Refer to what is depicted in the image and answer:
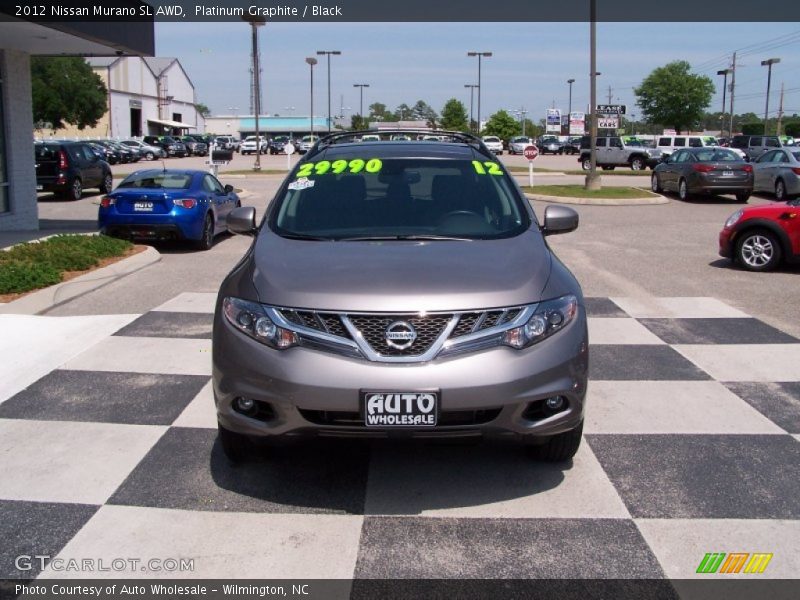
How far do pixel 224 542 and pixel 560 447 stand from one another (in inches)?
73.4

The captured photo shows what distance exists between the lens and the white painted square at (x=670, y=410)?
532 cm

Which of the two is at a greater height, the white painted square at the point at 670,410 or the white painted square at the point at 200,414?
the white painted square at the point at 670,410

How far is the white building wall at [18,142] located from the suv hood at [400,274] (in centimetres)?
1272

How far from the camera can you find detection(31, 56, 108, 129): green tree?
64625mm

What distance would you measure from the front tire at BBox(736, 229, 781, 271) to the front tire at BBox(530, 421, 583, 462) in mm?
7921

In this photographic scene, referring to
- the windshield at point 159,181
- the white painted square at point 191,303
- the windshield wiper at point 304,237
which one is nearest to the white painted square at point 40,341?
the white painted square at point 191,303

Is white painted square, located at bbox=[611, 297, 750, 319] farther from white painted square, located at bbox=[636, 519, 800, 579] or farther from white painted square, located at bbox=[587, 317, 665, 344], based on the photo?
white painted square, located at bbox=[636, 519, 800, 579]

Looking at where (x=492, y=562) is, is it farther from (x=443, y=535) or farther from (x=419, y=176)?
(x=419, y=176)

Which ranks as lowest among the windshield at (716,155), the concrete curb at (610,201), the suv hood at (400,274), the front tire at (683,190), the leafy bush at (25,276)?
the leafy bush at (25,276)

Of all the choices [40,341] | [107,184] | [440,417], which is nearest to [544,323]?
[440,417]

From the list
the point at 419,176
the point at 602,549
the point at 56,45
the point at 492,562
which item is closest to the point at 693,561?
the point at 602,549

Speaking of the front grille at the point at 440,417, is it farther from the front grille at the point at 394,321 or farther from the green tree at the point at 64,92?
the green tree at the point at 64,92

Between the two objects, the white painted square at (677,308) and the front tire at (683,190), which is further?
the front tire at (683,190)

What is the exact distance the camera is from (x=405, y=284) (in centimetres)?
407
